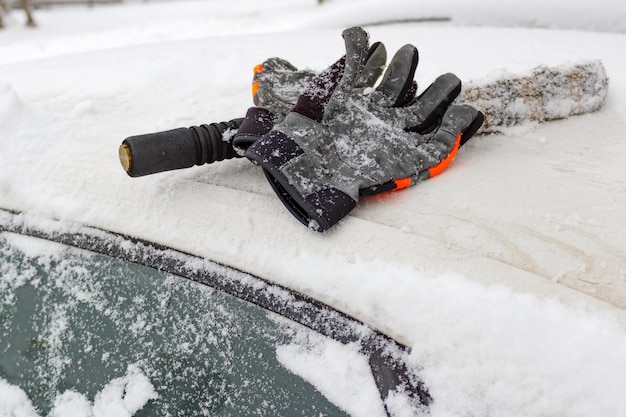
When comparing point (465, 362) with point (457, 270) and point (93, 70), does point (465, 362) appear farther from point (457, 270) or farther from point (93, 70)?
point (93, 70)

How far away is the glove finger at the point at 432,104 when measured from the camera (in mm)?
1411

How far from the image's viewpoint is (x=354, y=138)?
1262 millimetres

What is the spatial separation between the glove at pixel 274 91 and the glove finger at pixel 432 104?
0.09 m

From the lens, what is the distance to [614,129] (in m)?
1.77

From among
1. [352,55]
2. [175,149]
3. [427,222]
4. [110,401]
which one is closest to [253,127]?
[175,149]

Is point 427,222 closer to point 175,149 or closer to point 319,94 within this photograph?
point 319,94

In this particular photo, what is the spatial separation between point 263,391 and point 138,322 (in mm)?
296

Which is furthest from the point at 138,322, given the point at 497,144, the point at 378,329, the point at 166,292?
the point at 497,144

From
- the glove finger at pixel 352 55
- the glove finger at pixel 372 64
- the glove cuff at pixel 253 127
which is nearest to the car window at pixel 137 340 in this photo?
the glove cuff at pixel 253 127

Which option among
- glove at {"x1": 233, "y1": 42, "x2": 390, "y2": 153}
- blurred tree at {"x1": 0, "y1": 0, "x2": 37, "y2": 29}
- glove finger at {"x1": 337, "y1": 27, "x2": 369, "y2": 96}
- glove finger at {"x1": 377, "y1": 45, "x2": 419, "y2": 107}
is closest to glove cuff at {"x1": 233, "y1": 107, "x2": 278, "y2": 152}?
glove at {"x1": 233, "y1": 42, "x2": 390, "y2": 153}

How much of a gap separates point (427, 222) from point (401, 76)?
0.54m

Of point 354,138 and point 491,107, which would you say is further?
point 491,107

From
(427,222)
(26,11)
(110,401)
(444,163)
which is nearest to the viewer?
(110,401)

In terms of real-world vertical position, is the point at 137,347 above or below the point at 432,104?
below
